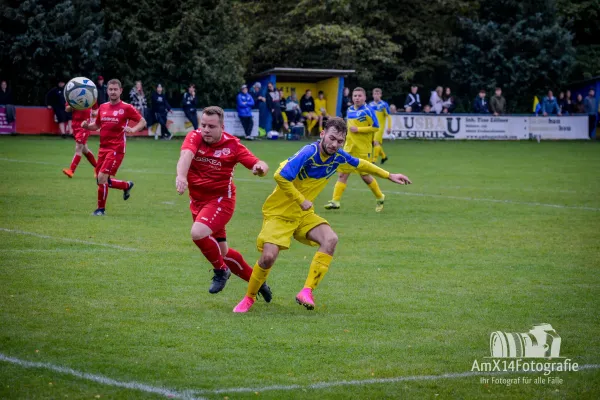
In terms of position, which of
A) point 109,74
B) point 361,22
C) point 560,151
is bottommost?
point 560,151

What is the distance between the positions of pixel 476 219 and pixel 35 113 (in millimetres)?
23002

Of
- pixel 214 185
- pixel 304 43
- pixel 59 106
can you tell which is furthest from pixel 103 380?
pixel 304 43

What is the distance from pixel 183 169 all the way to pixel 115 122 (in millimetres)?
7157

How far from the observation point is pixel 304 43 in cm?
4544

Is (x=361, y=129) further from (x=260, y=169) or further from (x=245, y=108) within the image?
(x=245, y=108)

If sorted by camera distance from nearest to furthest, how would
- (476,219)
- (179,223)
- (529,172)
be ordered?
(179,223) → (476,219) → (529,172)

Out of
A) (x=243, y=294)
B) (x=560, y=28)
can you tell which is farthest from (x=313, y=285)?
(x=560, y=28)

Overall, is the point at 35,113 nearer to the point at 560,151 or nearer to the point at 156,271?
the point at 560,151

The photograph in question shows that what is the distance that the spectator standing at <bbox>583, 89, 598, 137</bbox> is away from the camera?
4112cm

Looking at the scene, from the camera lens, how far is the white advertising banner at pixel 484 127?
126ft

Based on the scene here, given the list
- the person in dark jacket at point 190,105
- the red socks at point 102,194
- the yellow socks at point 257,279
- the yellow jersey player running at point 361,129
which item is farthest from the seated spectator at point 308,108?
the yellow socks at point 257,279

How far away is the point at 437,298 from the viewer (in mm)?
8602

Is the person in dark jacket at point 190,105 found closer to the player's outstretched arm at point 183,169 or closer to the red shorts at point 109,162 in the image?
the red shorts at point 109,162

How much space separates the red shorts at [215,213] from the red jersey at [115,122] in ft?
21.0
